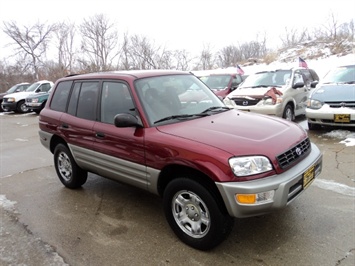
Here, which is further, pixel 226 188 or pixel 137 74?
pixel 137 74

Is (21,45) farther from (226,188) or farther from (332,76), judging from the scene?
(226,188)

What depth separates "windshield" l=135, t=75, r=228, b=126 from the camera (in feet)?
11.2

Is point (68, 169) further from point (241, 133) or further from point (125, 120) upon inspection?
point (241, 133)

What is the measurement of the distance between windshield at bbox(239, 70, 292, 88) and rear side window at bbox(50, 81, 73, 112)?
560cm

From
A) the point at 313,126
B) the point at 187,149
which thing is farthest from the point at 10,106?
the point at 187,149

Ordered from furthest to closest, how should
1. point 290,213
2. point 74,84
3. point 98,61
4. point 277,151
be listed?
point 98,61
point 74,84
point 290,213
point 277,151

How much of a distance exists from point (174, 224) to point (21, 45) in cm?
4345

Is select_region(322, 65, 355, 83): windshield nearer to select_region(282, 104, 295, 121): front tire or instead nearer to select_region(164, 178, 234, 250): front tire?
select_region(282, 104, 295, 121): front tire

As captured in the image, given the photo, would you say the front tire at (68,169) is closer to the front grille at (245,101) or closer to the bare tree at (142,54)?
the front grille at (245,101)

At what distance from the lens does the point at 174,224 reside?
315 cm

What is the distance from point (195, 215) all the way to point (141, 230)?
0.76m

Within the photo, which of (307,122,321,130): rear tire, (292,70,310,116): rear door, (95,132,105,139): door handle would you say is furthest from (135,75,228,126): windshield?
(292,70,310,116): rear door

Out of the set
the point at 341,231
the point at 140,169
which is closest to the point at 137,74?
the point at 140,169

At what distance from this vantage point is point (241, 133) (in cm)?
301
